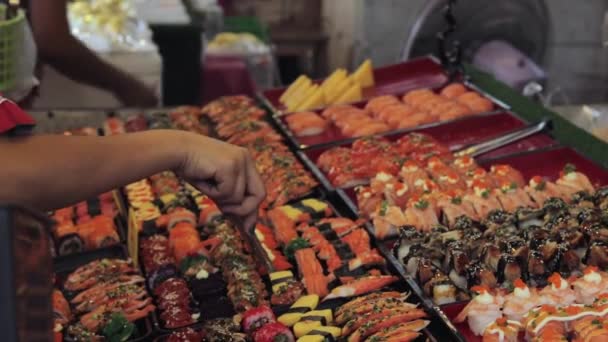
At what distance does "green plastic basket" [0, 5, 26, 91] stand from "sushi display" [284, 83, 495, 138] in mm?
1306

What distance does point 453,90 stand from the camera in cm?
457

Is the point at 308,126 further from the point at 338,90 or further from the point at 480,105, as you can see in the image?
the point at 480,105

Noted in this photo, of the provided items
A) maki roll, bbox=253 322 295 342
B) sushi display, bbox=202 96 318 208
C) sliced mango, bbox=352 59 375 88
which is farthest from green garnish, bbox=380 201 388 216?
sliced mango, bbox=352 59 375 88

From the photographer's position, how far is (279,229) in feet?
10.8

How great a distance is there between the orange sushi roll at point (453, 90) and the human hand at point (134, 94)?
173 cm

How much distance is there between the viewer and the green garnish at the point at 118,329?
270cm

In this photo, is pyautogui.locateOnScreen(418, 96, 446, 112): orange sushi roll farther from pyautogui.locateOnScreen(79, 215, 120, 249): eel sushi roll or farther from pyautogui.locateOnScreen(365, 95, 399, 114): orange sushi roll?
pyautogui.locateOnScreen(79, 215, 120, 249): eel sushi roll

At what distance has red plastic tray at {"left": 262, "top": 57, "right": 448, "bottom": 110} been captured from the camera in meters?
4.90

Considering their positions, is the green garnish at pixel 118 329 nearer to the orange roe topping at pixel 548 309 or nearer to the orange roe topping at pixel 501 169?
the orange roe topping at pixel 548 309

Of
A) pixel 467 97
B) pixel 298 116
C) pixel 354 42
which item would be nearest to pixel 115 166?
pixel 298 116

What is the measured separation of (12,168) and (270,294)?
4.34 feet

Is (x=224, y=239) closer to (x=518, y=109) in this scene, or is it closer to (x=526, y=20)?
(x=518, y=109)

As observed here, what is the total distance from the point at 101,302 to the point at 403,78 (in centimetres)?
264

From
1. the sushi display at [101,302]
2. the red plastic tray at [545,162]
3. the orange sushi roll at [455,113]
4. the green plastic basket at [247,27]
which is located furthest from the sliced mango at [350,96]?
the green plastic basket at [247,27]
